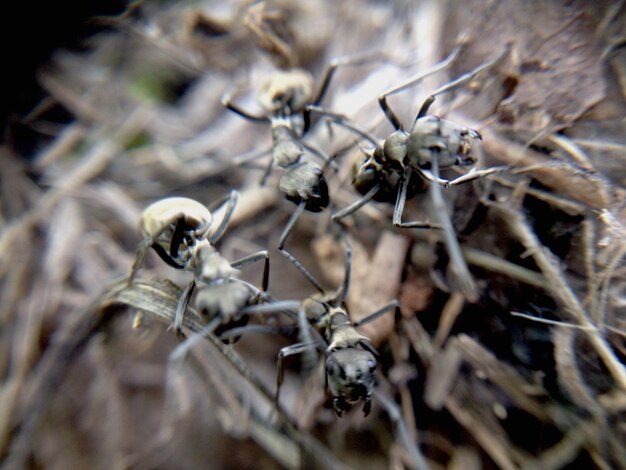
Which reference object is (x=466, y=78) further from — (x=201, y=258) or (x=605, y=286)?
(x=201, y=258)

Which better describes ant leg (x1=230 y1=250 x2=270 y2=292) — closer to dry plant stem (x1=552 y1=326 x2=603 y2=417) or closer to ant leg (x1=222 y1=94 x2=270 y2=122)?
ant leg (x1=222 y1=94 x2=270 y2=122)

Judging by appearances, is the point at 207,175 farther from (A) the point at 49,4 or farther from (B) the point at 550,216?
(B) the point at 550,216

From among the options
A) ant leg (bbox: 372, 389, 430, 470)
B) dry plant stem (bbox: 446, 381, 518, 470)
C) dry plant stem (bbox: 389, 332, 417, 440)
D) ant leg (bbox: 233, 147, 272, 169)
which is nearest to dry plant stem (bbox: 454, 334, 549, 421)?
dry plant stem (bbox: 446, 381, 518, 470)

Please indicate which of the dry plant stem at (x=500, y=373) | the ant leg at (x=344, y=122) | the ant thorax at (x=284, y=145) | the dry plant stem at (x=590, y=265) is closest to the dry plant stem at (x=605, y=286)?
the dry plant stem at (x=590, y=265)

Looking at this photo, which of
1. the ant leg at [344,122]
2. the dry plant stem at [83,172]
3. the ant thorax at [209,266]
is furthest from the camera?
the dry plant stem at [83,172]

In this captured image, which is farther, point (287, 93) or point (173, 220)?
point (287, 93)

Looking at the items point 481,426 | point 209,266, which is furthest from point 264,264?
point 481,426

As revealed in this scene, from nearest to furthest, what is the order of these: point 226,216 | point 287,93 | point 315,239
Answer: point 226,216, point 315,239, point 287,93

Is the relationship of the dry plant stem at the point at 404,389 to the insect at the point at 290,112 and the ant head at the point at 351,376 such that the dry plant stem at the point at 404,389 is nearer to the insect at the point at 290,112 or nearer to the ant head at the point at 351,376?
the ant head at the point at 351,376
